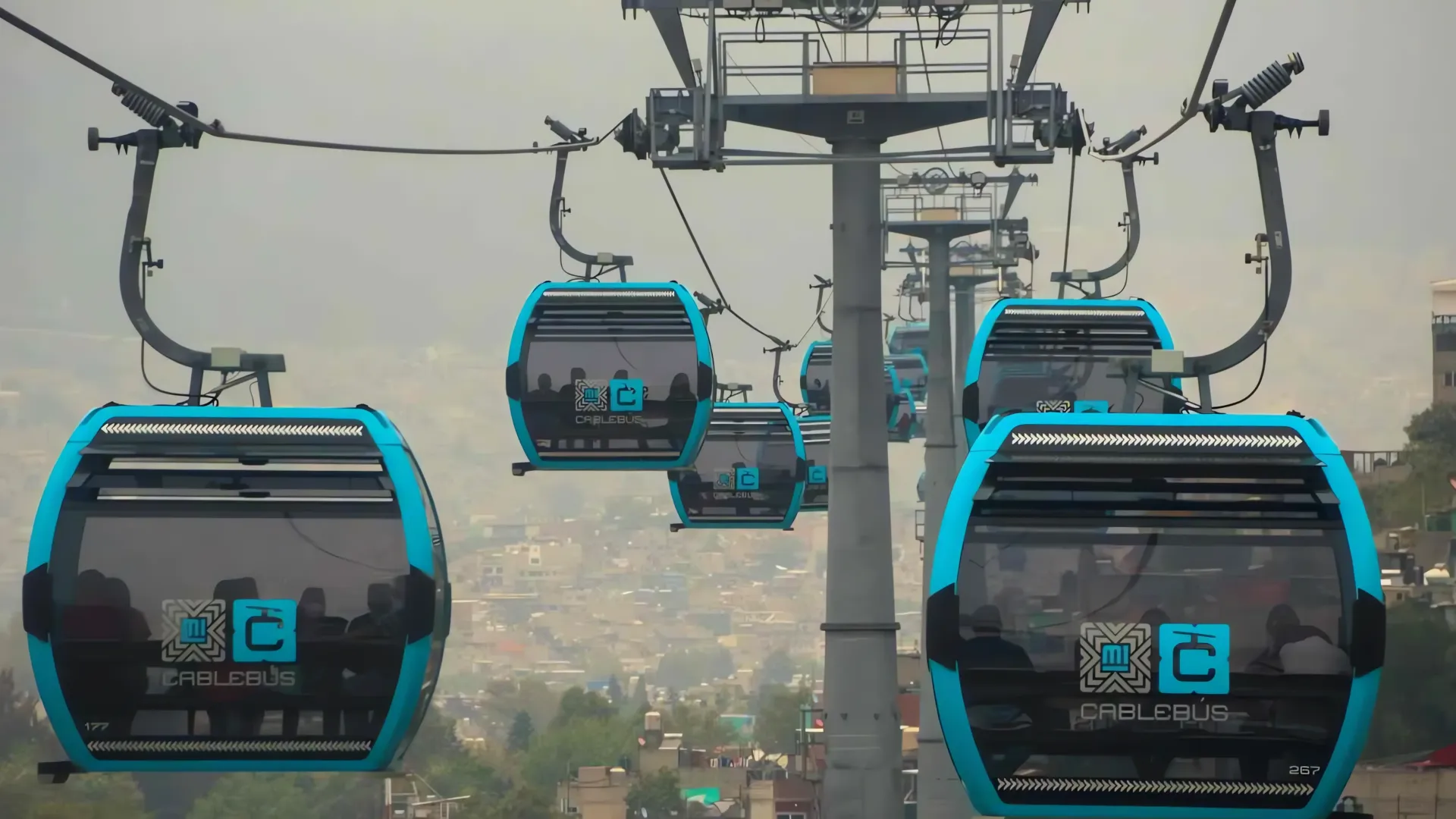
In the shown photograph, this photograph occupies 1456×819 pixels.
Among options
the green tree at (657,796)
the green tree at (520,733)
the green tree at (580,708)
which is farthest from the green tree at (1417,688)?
the green tree at (580,708)

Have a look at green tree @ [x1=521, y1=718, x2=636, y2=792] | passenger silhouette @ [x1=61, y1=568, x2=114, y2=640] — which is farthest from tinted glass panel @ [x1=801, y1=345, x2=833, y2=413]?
green tree @ [x1=521, y1=718, x2=636, y2=792]

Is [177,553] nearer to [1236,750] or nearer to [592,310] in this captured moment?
[1236,750]

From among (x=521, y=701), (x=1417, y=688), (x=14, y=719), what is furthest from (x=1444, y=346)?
(x=521, y=701)

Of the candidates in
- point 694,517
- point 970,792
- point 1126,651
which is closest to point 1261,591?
point 1126,651

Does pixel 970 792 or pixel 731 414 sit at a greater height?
pixel 731 414

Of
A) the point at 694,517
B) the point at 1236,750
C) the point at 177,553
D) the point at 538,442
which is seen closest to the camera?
the point at 1236,750

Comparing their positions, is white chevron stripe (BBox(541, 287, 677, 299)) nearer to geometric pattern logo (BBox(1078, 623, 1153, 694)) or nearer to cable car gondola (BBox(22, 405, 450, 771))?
cable car gondola (BBox(22, 405, 450, 771))
